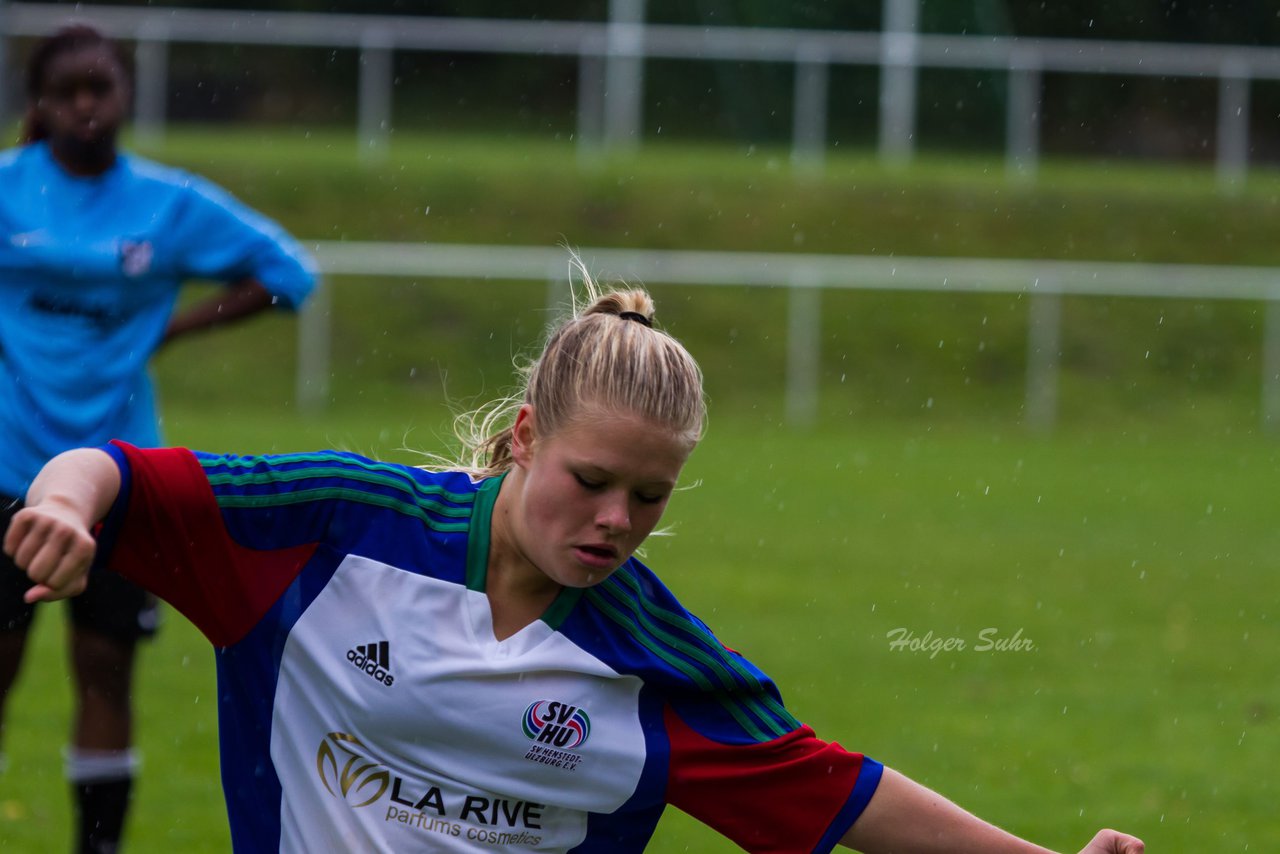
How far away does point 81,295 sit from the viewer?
4984mm

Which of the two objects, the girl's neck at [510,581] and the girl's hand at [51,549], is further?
the girl's neck at [510,581]

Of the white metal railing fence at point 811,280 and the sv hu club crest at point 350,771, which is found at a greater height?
the sv hu club crest at point 350,771

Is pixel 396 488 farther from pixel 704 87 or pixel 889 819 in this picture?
pixel 704 87

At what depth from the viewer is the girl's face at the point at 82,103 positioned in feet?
16.2

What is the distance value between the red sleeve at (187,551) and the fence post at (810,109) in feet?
62.9

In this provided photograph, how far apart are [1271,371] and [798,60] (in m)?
6.71

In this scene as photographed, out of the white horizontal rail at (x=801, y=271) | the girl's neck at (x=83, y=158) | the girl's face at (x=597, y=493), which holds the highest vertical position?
the girl's neck at (x=83, y=158)

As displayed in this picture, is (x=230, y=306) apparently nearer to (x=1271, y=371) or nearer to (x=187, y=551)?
(x=187, y=551)

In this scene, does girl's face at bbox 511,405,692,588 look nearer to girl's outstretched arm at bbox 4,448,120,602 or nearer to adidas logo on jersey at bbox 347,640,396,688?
adidas logo on jersey at bbox 347,640,396,688

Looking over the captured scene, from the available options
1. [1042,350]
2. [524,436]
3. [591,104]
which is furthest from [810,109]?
[524,436]

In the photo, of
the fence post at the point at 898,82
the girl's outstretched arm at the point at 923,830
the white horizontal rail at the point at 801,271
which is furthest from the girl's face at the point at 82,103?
the fence post at the point at 898,82

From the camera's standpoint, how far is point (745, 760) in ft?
9.95

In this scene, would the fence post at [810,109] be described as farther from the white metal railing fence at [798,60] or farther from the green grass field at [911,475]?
the green grass field at [911,475]

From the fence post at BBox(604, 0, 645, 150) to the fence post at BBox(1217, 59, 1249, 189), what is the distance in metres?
6.89
